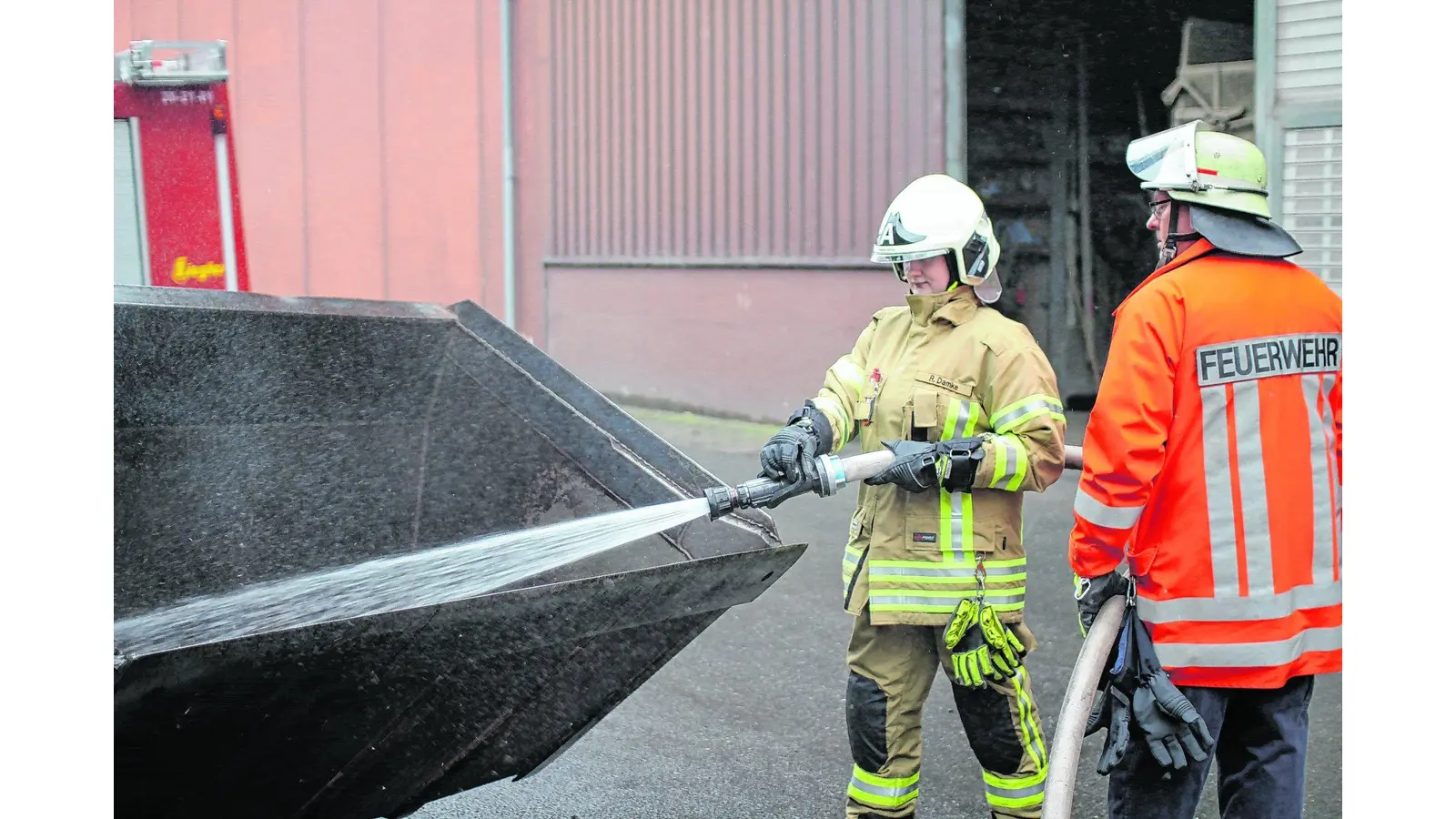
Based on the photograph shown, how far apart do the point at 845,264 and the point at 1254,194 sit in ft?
21.0

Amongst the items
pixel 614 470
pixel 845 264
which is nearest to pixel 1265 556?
pixel 614 470

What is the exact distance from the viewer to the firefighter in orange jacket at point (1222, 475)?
2.38m

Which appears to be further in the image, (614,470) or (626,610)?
(614,470)

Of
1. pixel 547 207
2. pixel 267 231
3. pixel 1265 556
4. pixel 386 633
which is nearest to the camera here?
pixel 386 633

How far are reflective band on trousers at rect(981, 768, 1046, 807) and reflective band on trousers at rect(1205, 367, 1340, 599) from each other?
73 centimetres

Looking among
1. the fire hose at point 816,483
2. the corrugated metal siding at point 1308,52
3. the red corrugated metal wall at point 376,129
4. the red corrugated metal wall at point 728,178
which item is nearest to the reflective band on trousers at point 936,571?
the fire hose at point 816,483

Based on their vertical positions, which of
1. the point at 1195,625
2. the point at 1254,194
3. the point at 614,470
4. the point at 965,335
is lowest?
the point at 1195,625

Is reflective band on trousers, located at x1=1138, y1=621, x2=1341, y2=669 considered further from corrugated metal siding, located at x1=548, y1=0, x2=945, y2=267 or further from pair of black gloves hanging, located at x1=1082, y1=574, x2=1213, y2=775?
corrugated metal siding, located at x1=548, y1=0, x2=945, y2=267

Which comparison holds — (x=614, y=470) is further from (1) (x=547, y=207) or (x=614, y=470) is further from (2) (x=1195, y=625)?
(1) (x=547, y=207)

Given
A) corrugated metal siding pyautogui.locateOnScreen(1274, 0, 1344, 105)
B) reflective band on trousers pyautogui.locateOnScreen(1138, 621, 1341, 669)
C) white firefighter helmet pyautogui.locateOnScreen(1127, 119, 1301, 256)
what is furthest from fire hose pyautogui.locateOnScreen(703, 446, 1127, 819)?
corrugated metal siding pyautogui.locateOnScreen(1274, 0, 1344, 105)

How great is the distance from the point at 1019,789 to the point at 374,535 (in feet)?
5.28

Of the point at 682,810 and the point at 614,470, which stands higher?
the point at 614,470

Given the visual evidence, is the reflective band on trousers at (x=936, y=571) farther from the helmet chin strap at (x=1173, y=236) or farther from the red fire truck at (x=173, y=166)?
the red fire truck at (x=173, y=166)

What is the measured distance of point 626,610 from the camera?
219 cm
